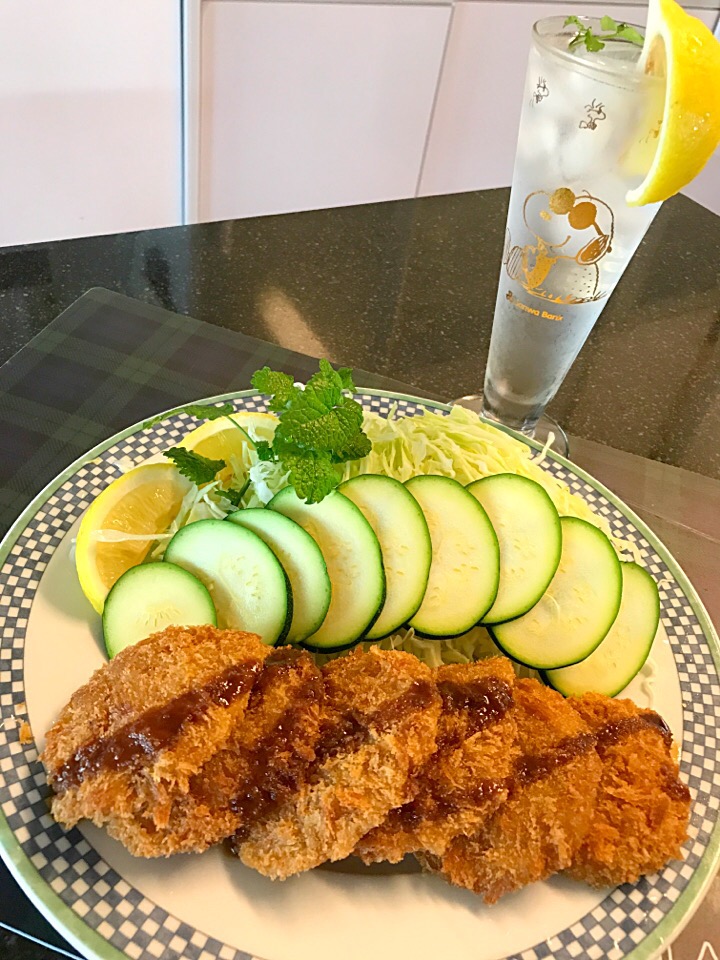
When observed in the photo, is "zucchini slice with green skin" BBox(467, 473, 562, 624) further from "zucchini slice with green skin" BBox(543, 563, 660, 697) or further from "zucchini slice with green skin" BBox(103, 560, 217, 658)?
"zucchini slice with green skin" BBox(103, 560, 217, 658)

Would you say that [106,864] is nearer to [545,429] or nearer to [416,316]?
[545,429]

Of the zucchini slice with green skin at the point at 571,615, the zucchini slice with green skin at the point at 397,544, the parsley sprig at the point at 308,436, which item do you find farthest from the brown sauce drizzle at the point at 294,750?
the parsley sprig at the point at 308,436

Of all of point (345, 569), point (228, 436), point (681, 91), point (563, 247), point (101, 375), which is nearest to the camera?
point (681, 91)

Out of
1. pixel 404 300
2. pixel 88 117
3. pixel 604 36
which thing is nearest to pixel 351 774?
pixel 604 36

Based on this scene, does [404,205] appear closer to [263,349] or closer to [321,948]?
[263,349]

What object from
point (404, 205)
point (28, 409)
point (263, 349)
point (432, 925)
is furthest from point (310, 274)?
point (432, 925)

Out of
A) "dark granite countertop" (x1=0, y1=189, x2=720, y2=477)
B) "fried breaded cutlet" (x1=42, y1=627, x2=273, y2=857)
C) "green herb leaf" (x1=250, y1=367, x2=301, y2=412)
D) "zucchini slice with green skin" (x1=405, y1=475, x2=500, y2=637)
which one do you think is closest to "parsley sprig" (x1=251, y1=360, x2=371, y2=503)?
"green herb leaf" (x1=250, y1=367, x2=301, y2=412)
